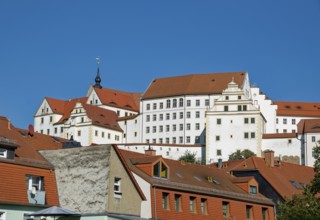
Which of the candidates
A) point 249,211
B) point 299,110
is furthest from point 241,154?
point 249,211

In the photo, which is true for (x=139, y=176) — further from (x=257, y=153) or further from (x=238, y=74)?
(x=238, y=74)

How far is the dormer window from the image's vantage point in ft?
162

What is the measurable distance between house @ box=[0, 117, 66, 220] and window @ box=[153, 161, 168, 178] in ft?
19.8

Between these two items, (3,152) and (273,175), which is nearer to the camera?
(3,152)

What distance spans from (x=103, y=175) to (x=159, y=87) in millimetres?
140599

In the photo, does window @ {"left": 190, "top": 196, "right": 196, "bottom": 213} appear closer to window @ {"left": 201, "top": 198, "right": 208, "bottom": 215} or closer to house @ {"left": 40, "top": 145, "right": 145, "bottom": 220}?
window @ {"left": 201, "top": 198, "right": 208, "bottom": 215}

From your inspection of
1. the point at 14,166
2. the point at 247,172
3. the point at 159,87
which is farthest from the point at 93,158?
the point at 159,87

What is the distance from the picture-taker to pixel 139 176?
157 ft

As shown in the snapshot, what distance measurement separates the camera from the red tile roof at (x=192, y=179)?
49.1 m

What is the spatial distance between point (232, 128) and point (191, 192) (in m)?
111

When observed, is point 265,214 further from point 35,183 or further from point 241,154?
point 241,154

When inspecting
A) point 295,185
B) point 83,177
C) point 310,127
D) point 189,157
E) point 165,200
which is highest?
point 310,127

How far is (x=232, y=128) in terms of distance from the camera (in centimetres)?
16125

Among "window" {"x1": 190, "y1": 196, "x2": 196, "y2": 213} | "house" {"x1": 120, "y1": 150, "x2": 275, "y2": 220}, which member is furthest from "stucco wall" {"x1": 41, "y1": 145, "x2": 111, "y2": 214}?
"window" {"x1": 190, "y1": 196, "x2": 196, "y2": 213}
